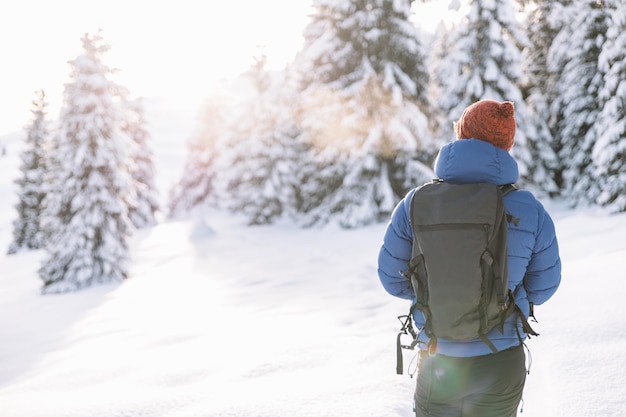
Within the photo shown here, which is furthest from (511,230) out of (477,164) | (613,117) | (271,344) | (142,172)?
(142,172)

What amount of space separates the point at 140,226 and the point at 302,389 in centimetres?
3375

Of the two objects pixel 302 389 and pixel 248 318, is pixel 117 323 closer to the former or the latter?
pixel 248 318

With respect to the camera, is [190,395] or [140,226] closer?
[190,395]

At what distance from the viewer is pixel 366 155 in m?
17.9

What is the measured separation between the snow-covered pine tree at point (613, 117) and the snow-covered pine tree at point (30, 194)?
112 feet

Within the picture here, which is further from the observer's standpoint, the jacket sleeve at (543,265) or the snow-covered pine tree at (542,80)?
the snow-covered pine tree at (542,80)

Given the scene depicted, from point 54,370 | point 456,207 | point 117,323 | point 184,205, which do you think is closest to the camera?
point 456,207

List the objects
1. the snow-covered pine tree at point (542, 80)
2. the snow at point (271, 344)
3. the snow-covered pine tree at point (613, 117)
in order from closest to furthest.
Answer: the snow at point (271, 344), the snow-covered pine tree at point (613, 117), the snow-covered pine tree at point (542, 80)

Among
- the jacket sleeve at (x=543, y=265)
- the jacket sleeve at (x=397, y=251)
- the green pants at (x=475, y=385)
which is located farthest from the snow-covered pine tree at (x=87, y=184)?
the jacket sleeve at (x=543, y=265)

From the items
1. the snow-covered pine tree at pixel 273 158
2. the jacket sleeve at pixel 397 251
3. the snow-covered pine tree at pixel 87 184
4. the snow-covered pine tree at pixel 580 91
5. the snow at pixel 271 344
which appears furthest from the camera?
the snow-covered pine tree at pixel 273 158

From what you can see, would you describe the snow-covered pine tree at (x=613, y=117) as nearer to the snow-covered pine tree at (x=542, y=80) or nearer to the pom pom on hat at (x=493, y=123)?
the snow-covered pine tree at (x=542, y=80)

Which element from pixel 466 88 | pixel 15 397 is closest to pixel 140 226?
pixel 466 88

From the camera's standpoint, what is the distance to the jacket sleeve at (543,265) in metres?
2.13

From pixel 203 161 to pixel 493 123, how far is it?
137ft
